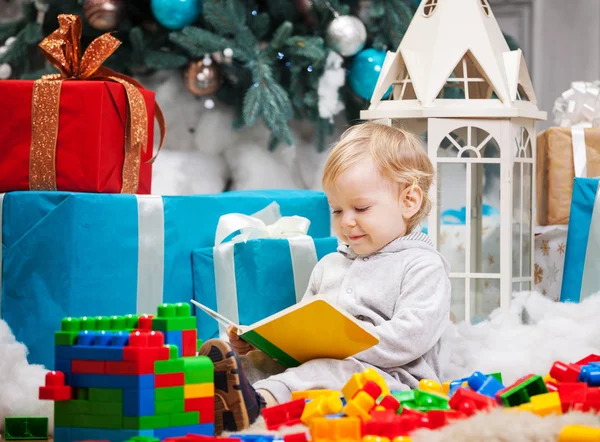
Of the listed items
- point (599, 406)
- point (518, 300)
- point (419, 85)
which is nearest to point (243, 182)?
point (419, 85)

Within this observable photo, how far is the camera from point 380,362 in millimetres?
1312

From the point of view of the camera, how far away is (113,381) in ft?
3.09

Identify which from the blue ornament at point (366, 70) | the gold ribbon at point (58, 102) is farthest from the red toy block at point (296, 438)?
the blue ornament at point (366, 70)

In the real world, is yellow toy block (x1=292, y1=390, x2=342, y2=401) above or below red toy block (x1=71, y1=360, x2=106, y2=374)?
below

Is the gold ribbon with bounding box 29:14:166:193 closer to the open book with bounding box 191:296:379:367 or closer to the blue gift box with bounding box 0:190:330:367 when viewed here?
the blue gift box with bounding box 0:190:330:367

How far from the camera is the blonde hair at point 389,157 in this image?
142cm

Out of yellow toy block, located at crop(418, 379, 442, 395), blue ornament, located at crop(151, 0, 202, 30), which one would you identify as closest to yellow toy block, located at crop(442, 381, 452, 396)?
yellow toy block, located at crop(418, 379, 442, 395)

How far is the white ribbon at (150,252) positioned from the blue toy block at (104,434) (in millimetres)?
582

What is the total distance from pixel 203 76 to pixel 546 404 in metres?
1.38

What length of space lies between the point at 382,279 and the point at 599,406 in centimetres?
44

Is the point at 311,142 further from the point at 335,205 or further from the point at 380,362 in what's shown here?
the point at 380,362

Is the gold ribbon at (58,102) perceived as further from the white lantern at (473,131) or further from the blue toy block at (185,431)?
the blue toy block at (185,431)

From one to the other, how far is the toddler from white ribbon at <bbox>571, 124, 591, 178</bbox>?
601 mm

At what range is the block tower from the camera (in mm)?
934
